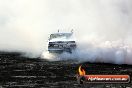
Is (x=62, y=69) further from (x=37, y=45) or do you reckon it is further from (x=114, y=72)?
(x=37, y=45)

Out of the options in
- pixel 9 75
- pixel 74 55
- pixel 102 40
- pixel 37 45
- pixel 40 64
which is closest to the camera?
pixel 9 75

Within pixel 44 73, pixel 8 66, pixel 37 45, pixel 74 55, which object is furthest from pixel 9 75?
pixel 37 45

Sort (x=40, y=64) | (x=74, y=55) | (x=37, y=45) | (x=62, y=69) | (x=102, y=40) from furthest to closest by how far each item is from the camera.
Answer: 1. (x=37, y=45)
2. (x=102, y=40)
3. (x=74, y=55)
4. (x=40, y=64)
5. (x=62, y=69)

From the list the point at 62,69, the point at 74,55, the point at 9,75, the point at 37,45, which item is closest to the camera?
the point at 9,75

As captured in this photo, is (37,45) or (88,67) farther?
(37,45)

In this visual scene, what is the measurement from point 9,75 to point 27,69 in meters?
5.90

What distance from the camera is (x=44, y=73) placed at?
59062 mm

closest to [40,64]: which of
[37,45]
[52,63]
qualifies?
[52,63]

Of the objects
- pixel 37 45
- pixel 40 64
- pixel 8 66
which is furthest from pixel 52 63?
pixel 37 45

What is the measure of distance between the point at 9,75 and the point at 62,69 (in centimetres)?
796

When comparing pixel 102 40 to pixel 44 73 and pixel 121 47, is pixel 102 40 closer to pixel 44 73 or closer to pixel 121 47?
pixel 121 47

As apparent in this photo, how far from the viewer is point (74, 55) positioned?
74375 mm

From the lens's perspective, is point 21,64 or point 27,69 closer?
point 27,69

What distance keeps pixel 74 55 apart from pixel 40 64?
7.75 metres
